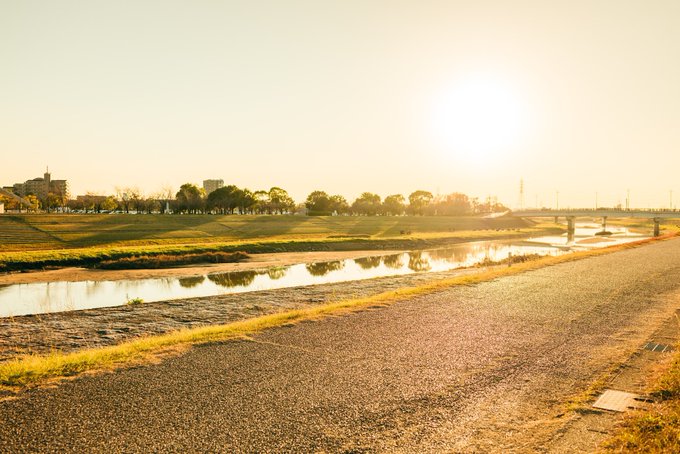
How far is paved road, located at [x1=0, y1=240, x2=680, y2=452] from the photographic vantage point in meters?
7.00

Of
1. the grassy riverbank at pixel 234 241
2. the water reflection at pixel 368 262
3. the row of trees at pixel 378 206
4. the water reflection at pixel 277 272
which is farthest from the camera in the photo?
the row of trees at pixel 378 206

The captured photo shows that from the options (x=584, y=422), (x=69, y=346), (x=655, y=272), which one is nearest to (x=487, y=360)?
(x=584, y=422)

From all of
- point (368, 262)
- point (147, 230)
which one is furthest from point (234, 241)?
point (368, 262)

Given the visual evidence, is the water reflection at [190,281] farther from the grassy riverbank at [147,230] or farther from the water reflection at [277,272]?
the grassy riverbank at [147,230]

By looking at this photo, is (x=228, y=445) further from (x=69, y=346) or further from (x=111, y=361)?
(x=69, y=346)

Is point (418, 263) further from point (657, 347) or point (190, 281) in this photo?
point (657, 347)

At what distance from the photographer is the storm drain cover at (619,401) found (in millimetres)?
8000

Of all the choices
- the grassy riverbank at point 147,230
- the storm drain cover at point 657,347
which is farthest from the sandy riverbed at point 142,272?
the storm drain cover at point 657,347

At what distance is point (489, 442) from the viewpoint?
272 inches

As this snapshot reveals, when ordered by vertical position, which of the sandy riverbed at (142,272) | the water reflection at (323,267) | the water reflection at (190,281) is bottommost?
the water reflection at (323,267)

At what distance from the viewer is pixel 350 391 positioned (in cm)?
891

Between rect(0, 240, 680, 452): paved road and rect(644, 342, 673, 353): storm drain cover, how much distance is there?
1.25ft

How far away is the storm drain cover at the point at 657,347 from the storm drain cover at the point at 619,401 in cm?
380

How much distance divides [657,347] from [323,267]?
3486 centimetres
